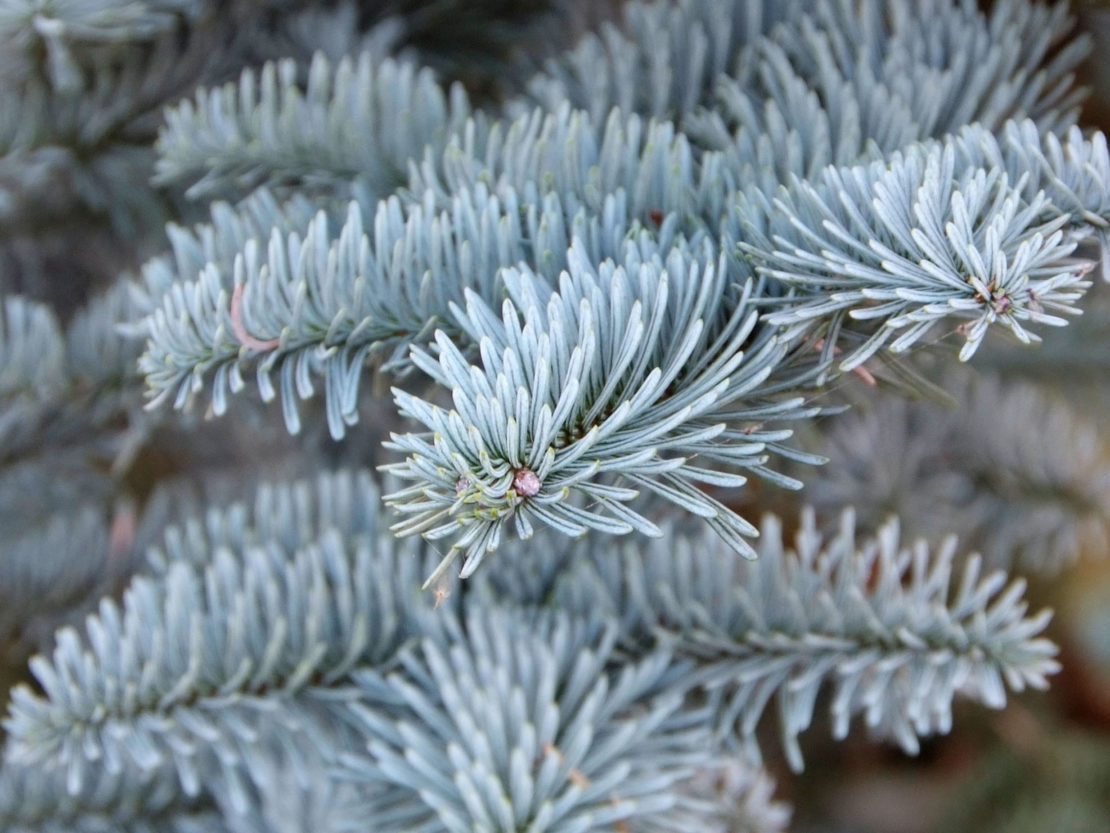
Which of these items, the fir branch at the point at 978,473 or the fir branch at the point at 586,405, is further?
the fir branch at the point at 978,473

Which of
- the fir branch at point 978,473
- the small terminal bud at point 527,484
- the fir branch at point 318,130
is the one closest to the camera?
the small terminal bud at point 527,484

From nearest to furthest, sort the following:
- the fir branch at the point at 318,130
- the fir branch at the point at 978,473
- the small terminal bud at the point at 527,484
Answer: the small terminal bud at the point at 527,484 → the fir branch at the point at 318,130 → the fir branch at the point at 978,473

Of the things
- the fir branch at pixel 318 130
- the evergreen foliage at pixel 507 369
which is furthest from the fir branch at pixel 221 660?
the fir branch at pixel 318 130

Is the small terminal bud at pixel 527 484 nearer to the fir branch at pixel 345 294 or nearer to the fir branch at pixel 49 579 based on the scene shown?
the fir branch at pixel 345 294

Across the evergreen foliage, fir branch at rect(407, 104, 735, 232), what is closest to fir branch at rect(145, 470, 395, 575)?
the evergreen foliage

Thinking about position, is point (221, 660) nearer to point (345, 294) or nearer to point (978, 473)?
point (345, 294)

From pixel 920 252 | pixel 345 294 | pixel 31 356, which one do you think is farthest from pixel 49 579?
pixel 920 252

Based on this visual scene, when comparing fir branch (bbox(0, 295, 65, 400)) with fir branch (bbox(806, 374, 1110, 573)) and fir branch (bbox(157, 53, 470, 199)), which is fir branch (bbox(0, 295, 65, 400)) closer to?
fir branch (bbox(157, 53, 470, 199))
